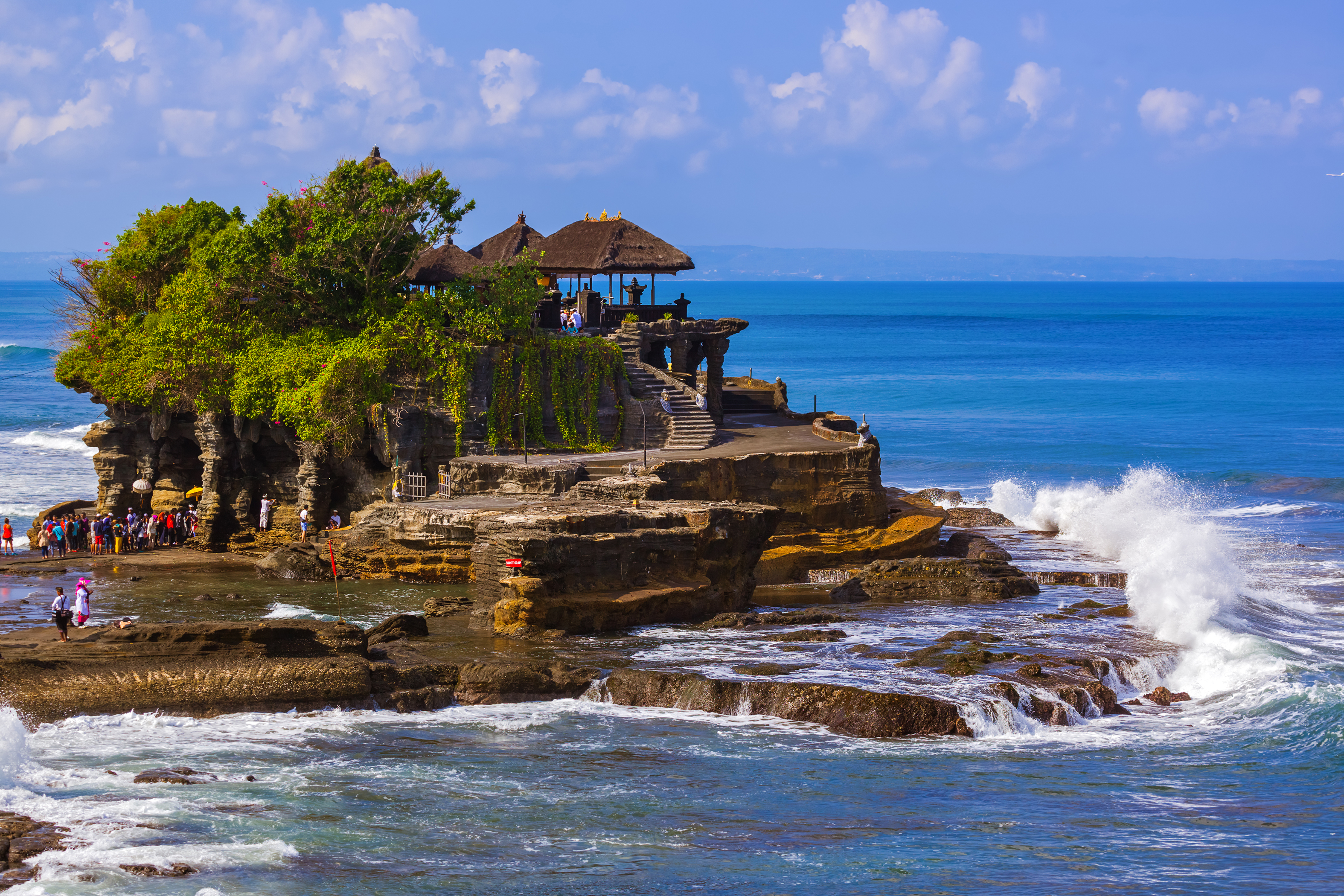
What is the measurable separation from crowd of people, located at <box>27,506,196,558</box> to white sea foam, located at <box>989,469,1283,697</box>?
24172 mm

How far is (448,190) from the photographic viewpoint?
36.2 m

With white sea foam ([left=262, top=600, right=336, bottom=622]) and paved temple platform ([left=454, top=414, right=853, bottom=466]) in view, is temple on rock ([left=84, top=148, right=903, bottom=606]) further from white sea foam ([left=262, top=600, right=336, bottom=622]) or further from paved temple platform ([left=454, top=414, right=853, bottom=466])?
white sea foam ([left=262, top=600, right=336, bottom=622])

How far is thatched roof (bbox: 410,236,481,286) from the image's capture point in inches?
1494

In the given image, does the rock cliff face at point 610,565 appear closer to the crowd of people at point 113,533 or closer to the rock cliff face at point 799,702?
the rock cliff face at point 799,702

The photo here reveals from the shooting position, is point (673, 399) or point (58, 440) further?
point (58, 440)

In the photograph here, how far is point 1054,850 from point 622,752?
613 cm

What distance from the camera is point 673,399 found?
37438 millimetres

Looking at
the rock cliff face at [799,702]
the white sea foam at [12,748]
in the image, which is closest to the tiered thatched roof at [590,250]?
the rock cliff face at [799,702]

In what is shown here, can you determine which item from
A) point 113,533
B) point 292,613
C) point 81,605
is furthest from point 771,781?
point 113,533

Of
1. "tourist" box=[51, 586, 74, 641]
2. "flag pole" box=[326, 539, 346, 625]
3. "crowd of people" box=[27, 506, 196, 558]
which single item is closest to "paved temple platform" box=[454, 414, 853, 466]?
"flag pole" box=[326, 539, 346, 625]

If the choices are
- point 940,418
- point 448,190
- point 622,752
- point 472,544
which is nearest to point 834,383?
point 940,418

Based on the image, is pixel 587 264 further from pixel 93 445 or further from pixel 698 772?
pixel 698 772

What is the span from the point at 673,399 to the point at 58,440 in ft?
118

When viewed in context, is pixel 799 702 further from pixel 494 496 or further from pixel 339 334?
pixel 339 334
